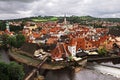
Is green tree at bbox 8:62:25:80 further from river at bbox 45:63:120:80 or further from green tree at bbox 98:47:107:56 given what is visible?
green tree at bbox 98:47:107:56

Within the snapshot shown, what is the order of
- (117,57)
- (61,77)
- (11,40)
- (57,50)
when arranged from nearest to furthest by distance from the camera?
1. (61,77)
2. (57,50)
3. (117,57)
4. (11,40)

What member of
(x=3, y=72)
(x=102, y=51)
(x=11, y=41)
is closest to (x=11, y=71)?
(x=3, y=72)

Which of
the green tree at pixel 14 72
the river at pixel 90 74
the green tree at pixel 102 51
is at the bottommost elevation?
the river at pixel 90 74

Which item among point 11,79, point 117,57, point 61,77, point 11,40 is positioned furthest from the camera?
point 11,40


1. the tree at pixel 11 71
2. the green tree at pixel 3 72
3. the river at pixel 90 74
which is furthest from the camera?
the river at pixel 90 74

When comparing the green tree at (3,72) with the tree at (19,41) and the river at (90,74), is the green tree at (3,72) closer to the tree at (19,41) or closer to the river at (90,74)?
the river at (90,74)

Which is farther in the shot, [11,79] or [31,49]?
[31,49]

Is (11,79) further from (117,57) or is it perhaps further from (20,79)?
(117,57)

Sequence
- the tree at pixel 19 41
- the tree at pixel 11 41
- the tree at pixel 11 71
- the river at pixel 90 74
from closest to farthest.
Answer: the tree at pixel 11 71
the river at pixel 90 74
the tree at pixel 19 41
the tree at pixel 11 41

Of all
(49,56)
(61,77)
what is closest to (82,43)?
(49,56)

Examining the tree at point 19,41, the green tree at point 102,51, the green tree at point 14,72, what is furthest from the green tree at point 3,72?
the tree at point 19,41
